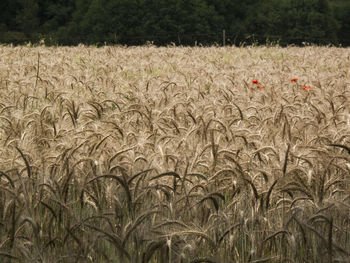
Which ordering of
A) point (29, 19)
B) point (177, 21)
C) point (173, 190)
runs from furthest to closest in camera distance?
point (29, 19), point (177, 21), point (173, 190)

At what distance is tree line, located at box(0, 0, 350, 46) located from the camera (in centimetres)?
3020

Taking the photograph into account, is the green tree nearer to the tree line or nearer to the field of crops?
the tree line

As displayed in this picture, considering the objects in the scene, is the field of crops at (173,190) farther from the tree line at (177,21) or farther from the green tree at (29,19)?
the green tree at (29,19)

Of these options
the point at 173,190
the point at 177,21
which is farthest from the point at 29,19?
the point at 173,190

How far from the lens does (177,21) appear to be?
31.2 m

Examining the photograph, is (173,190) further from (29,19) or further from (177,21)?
(29,19)

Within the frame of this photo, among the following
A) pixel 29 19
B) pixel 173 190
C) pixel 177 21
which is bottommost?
pixel 173 190

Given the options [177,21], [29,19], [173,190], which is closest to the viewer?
[173,190]

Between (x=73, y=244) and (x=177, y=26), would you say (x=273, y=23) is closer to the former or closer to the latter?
(x=177, y=26)

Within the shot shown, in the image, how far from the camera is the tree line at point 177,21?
3020 centimetres

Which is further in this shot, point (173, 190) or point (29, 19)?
point (29, 19)

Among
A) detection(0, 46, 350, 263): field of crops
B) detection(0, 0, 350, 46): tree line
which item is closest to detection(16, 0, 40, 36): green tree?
detection(0, 0, 350, 46): tree line

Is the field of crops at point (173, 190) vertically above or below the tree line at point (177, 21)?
below

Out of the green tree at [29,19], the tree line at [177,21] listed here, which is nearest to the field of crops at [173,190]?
the tree line at [177,21]
